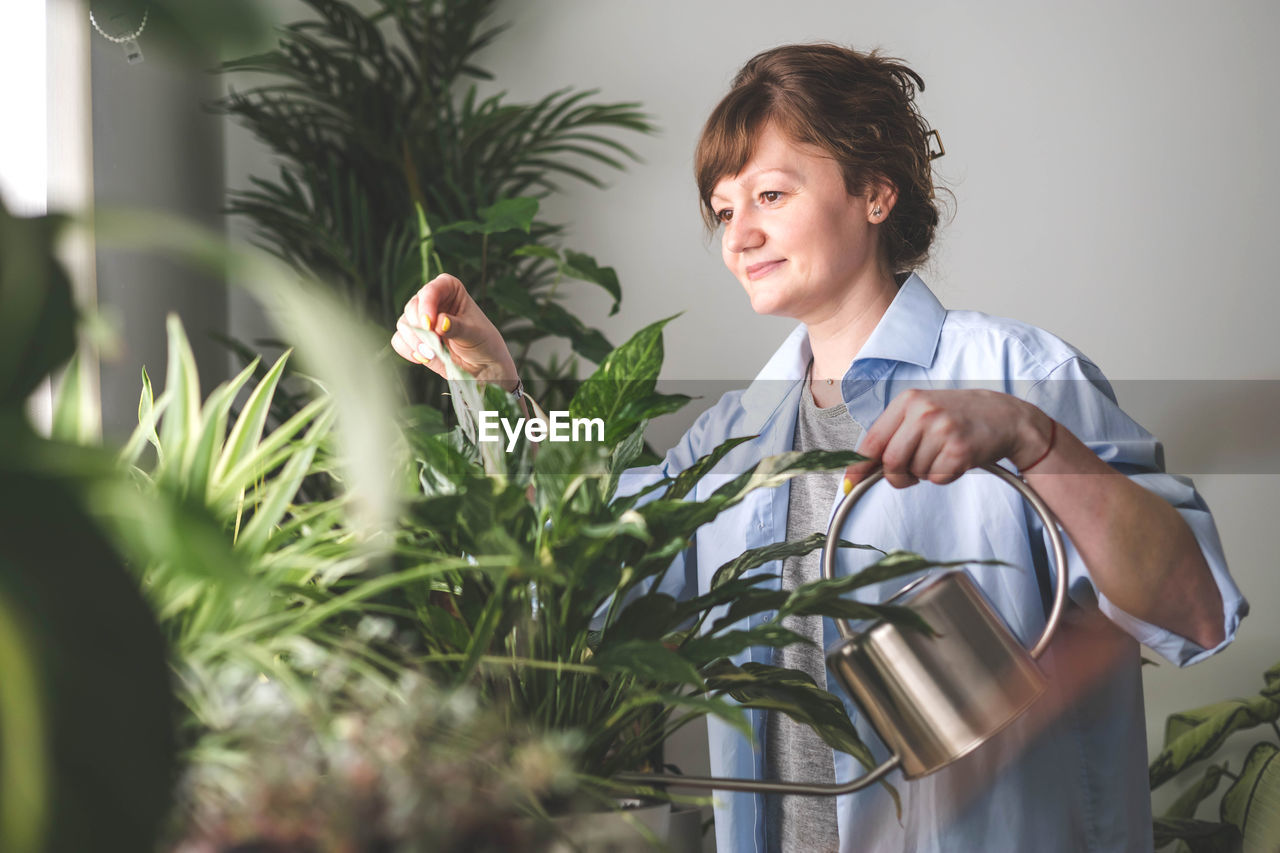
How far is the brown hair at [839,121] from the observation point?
1084 mm

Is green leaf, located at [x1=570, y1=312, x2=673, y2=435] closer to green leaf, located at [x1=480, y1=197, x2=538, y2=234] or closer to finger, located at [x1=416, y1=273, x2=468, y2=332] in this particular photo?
finger, located at [x1=416, y1=273, x2=468, y2=332]

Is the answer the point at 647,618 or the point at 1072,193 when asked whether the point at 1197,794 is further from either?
the point at 647,618

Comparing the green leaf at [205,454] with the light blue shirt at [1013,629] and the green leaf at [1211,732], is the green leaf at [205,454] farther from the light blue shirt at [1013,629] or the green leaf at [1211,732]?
the green leaf at [1211,732]

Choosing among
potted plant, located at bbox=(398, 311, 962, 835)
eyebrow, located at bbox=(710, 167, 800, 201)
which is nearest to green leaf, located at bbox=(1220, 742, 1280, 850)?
eyebrow, located at bbox=(710, 167, 800, 201)

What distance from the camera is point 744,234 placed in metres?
1.11

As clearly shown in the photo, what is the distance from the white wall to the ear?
95 centimetres

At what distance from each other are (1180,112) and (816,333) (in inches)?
53.0

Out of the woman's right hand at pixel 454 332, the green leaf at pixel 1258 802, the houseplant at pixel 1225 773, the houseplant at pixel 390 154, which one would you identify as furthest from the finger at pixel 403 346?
the green leaf at pixel 1258 802

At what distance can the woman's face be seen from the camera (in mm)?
1084

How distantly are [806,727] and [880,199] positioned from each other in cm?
63

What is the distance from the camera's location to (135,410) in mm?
1641

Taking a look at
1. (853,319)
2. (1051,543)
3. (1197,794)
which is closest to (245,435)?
(1051,543)

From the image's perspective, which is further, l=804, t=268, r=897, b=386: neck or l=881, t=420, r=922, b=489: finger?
l=804, t=268, r=897, b=386: neck

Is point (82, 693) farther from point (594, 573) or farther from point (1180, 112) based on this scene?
point (1180, 112)
